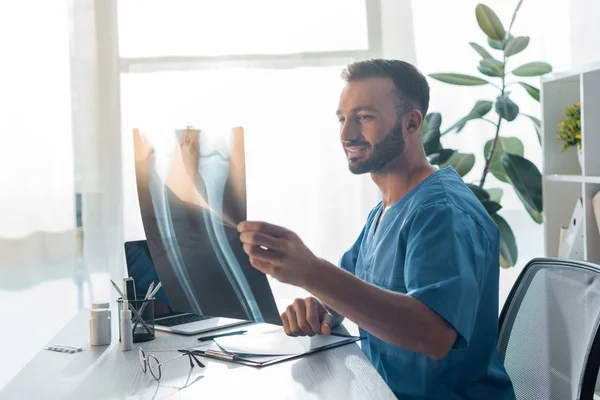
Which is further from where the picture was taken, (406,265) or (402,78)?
(402,78)

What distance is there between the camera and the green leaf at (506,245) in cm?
302

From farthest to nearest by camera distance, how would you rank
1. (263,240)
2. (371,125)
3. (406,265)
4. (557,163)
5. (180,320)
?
(557,163)
(180,320)
(371,125)
(406,265)
(263,240)

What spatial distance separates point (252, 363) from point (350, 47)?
2.22 metres

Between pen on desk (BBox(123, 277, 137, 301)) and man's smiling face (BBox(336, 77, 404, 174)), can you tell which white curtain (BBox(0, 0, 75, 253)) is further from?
man's smiling face (BBox(336, 77, 404, 174))

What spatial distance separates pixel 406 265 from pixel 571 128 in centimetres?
143

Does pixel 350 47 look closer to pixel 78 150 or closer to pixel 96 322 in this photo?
pixel 78 150

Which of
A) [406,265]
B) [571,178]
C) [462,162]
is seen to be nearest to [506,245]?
[462,162]

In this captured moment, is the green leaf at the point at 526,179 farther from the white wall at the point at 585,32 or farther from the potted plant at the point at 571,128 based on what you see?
the white wall at the point at 585,32

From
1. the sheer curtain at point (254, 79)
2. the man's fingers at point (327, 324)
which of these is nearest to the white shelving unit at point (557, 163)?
the sheer curtain at point (254, 79)

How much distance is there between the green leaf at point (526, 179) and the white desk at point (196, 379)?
1729 mm

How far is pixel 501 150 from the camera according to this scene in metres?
3.16

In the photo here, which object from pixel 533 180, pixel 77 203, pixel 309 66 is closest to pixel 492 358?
pixel 533 180

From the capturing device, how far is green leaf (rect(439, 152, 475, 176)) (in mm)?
3010

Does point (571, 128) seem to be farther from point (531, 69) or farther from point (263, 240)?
point (263, 240)
